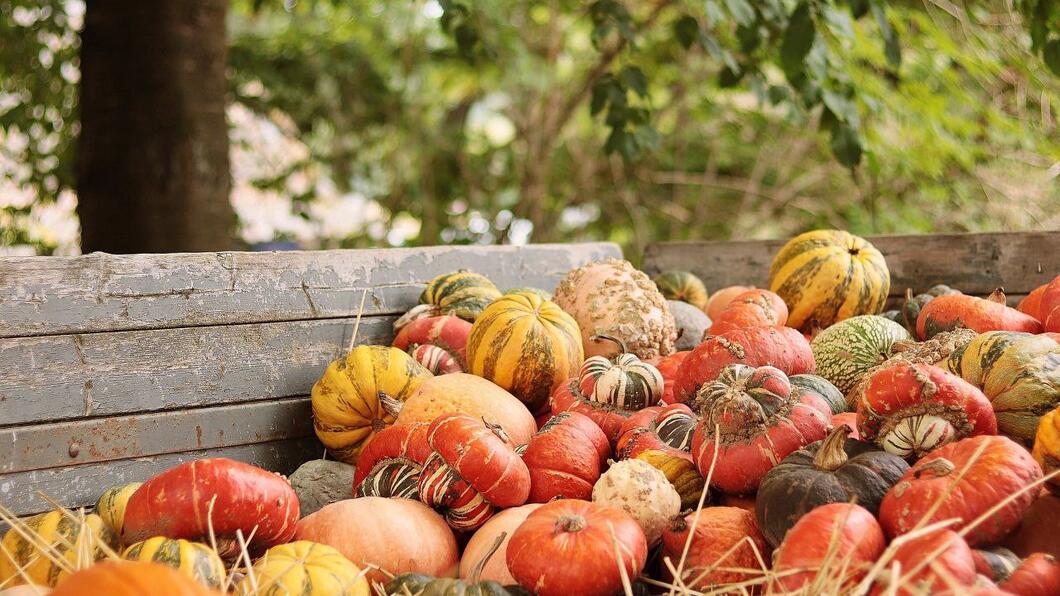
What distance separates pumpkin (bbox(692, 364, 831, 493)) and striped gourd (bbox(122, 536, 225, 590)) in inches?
39.5

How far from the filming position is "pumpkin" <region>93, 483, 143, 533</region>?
6.52 feet

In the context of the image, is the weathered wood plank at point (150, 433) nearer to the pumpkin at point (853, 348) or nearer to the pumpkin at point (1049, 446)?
the pumpkin at point (853, 348)

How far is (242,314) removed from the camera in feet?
8.78

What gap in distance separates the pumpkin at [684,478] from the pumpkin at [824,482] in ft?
0.85

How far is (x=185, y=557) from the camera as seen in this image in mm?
1665

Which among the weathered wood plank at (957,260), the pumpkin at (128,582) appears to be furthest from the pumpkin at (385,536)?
the weathered wood plank at (957,260)

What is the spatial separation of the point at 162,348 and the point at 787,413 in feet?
5.47

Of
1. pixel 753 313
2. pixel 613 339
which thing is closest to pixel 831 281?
pixel 753 313

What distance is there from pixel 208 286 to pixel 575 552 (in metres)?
1.47

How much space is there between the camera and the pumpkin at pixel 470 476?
6.69 ft

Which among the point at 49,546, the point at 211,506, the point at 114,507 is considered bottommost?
the point at 114,507

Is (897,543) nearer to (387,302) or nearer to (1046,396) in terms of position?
(1046,396)

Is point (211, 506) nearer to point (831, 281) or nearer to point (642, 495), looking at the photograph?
point (642, 495)

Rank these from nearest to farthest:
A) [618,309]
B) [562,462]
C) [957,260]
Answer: [562,462] → [618,309] → [957,260]
